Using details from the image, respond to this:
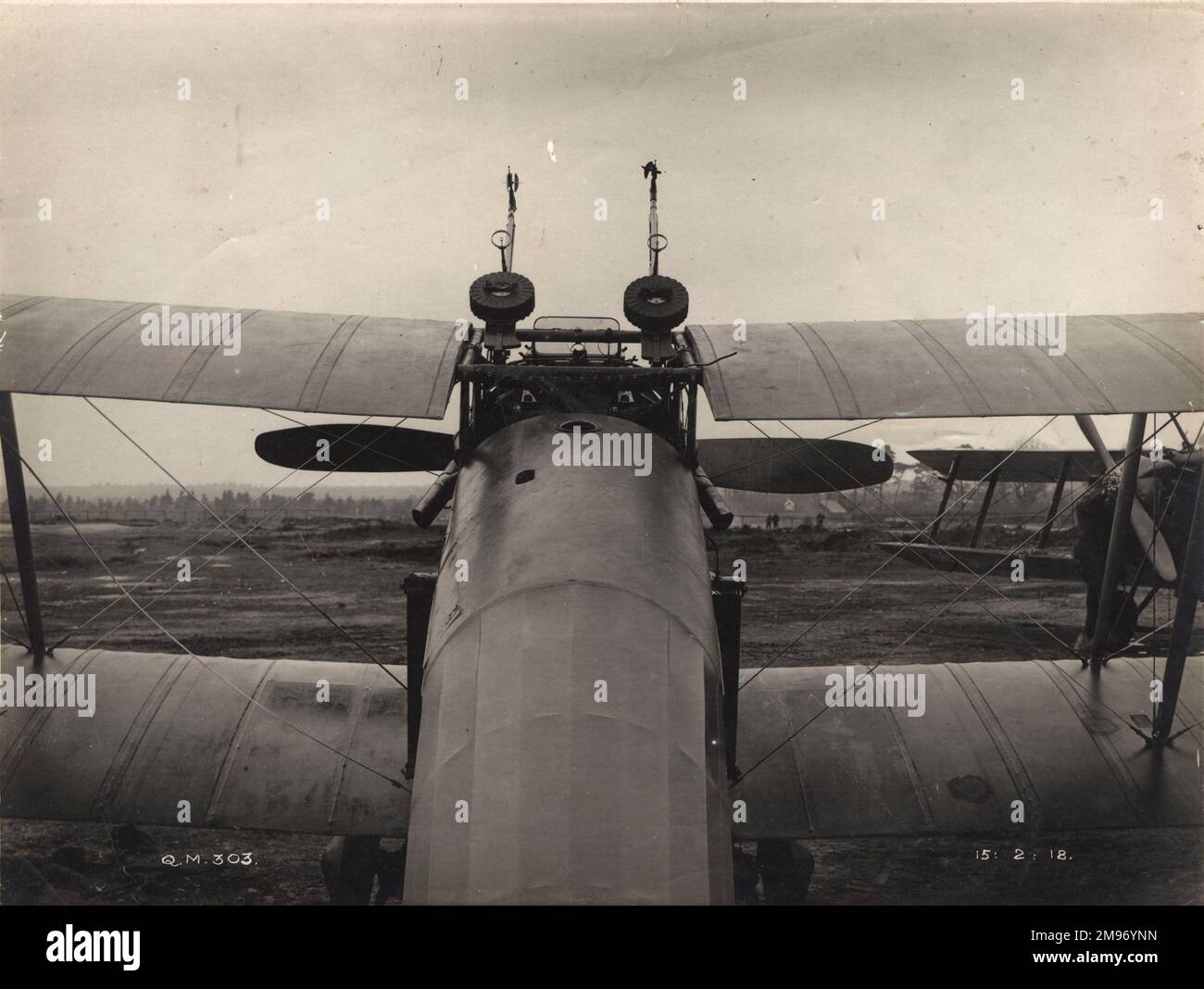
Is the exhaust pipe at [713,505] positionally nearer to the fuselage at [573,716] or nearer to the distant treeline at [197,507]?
→ the fuselage at [573,716]

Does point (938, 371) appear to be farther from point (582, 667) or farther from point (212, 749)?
point (212, 749)

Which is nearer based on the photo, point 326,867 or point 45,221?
point 326,867

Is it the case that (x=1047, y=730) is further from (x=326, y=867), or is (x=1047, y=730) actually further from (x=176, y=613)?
(x=176, y=613)

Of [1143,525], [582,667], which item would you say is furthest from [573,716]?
[1143,525]

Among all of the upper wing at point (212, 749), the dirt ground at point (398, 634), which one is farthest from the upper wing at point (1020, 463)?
the upper wing at point (212, 749)
